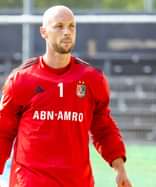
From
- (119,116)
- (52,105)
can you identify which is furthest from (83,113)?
(119,116)

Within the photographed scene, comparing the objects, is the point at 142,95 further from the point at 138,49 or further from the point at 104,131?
the point at 104,131

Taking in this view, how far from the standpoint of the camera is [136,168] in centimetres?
923

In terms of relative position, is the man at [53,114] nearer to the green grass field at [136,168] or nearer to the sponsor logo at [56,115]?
the sponsor logo at [56,115]

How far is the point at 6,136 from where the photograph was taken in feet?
15.6

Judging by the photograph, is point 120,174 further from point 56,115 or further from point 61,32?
point 61,32

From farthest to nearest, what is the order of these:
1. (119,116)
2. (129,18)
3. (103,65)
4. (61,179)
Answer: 1. (103,65)
2. (119,116)
3. (129,18)
4. (61,179)

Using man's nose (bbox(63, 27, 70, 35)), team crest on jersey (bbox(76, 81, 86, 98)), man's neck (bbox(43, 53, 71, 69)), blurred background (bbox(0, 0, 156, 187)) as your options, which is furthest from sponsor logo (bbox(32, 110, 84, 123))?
blurred background (bbox(0, 0, 156, 187))

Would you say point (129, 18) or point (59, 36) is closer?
point (59, 36)

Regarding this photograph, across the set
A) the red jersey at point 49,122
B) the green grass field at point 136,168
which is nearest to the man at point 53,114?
the red jersey at point 49,122

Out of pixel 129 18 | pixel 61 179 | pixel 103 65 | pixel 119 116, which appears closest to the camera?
pixel 61 179

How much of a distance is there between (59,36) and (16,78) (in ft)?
1.00

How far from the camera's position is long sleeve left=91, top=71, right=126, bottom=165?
480cm

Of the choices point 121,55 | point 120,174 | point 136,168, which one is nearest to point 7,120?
point 120,174

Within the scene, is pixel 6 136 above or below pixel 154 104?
above
